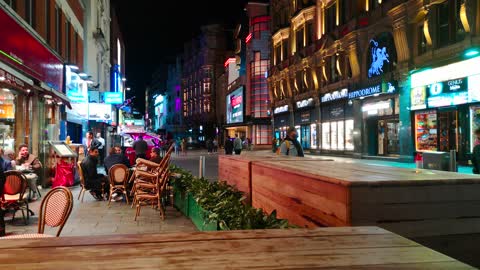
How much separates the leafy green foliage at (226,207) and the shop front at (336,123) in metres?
22.3

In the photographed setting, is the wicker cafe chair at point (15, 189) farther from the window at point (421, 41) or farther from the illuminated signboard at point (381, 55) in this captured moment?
the illuminated signboard at point (381, 55)

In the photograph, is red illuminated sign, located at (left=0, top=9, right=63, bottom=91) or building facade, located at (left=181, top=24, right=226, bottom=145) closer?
red illuminated sign, located at (left=0, top=9, right=63, bottom=91)

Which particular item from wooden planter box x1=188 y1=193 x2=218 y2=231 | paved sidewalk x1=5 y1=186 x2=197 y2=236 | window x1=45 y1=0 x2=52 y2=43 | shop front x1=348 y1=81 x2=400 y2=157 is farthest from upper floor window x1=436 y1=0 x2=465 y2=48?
window x1=45 y1=0 x2=52 y2=43

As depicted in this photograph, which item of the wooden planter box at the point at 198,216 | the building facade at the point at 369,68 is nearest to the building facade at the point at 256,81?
the building facade at the point at 369,68

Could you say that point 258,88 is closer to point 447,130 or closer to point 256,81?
point 256,81

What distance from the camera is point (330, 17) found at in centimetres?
3472

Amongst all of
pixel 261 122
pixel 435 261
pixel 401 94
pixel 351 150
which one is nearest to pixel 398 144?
pixel 401 94

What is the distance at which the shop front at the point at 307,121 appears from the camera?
38000 millimetres

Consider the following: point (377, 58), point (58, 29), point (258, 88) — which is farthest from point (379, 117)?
point (258, 88)

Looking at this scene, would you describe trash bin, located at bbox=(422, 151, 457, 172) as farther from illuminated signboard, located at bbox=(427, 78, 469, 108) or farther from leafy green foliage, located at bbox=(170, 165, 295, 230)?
illuminated signboard, located at bbox=(427, 78, 469, 108)

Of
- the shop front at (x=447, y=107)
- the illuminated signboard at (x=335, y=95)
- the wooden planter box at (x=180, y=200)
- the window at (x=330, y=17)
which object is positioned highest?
the window at (x=330, y=17)

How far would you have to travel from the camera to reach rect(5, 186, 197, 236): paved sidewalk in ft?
25.5

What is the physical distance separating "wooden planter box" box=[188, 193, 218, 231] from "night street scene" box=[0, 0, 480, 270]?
0.16 feet

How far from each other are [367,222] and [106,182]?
8952 mm
